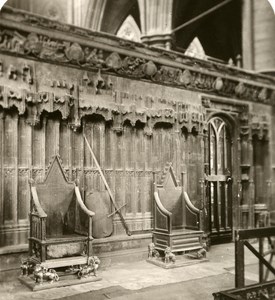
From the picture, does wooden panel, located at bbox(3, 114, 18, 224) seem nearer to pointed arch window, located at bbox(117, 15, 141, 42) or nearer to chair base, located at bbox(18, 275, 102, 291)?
chair base, located at bbox(18, 275, 102, 291)

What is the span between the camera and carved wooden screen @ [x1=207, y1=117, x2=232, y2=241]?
8250 millimetres

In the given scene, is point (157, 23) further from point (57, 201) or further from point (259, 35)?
point (57, 201)

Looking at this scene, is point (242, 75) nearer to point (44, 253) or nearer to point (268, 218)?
point (268, 218)

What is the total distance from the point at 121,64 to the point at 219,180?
3414mm

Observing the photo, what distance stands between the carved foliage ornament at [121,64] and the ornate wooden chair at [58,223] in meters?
1.59

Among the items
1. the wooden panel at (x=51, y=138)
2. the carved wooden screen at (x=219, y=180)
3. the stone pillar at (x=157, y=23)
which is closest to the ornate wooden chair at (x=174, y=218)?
the carved wooden screen at (x=219, y=180)

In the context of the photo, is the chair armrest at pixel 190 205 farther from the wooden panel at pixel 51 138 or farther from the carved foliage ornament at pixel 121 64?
the wooden panel at pixel 51 138

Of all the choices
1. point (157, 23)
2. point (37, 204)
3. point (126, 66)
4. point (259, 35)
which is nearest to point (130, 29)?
point (157, 23)

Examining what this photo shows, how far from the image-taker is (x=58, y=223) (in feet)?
19.4

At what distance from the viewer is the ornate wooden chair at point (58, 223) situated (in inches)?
202

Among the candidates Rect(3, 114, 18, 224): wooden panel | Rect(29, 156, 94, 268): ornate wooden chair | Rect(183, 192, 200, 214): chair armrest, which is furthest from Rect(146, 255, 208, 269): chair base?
Rect(3, 114, 18, 224): wooden panel

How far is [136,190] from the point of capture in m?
6.88

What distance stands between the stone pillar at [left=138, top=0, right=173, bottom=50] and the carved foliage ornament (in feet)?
4.09

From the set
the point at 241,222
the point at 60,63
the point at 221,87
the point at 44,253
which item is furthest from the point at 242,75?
the point at 44,253
